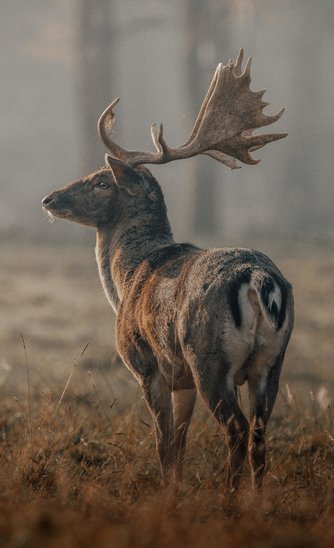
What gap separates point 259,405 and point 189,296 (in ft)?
2.20

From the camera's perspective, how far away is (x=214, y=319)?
455 cm

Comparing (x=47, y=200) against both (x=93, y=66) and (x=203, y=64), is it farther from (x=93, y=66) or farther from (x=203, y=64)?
(x=203, y=64)

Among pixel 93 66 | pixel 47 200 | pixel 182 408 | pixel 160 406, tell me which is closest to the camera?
pixel 160 406

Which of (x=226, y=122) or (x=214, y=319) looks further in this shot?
(x=226, y=122)

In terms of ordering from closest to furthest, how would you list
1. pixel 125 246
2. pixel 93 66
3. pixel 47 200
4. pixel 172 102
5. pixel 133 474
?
pixel 133 474 < pixel 125 246 < pixel 47 200 < pixel 93 66 < pixel 172 102

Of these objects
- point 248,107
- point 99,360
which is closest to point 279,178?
point 99,360

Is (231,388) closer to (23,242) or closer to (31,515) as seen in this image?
(31,515)

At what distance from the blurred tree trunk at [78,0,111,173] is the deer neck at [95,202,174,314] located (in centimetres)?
1380

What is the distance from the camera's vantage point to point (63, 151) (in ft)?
97.2

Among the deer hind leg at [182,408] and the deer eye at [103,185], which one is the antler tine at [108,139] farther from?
the deer hind leg at [182,408]

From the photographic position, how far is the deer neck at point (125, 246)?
590cm

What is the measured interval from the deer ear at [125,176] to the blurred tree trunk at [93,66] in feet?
45.6

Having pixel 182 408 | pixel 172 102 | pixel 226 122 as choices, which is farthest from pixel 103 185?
pixel 172 102

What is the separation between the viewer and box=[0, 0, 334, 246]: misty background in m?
20.1
